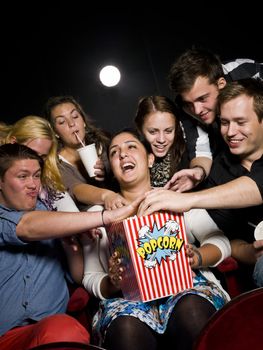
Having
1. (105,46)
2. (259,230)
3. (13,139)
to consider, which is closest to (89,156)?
(13,139)

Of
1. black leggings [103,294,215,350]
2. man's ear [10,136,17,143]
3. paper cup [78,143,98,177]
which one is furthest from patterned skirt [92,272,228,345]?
man's ear [10,136,17,143]

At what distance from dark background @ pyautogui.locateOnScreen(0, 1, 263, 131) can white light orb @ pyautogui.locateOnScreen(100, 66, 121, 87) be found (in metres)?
0.21

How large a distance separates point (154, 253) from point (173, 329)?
0.36m

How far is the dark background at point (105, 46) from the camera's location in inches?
176

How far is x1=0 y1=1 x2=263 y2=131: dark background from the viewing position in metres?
4.48

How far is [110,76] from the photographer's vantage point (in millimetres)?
4676

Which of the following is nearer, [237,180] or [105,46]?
[237,180]

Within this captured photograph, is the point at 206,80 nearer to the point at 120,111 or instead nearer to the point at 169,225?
the point at 169,225

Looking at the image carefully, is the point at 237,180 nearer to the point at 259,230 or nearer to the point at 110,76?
the point at 259,230

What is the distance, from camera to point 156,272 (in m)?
1.34

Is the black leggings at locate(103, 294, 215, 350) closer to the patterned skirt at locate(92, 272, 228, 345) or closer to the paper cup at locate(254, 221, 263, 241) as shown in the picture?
the patterned skirt at locate(92, 272, 228, 345)

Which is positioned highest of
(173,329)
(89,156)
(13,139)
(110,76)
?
(110,76)

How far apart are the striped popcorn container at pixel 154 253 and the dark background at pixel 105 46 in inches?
138

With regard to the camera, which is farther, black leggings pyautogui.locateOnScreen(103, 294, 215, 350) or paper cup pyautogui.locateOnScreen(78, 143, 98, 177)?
paper cup pyautogui.locateOnScreen(78, 143, 98, 177)
